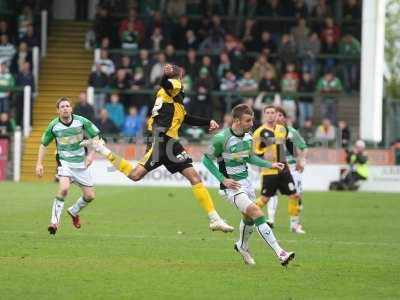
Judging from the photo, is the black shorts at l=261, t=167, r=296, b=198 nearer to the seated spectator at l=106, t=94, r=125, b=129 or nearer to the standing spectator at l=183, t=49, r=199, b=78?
the seated spectator at l=106, t=94, r=125, b=129

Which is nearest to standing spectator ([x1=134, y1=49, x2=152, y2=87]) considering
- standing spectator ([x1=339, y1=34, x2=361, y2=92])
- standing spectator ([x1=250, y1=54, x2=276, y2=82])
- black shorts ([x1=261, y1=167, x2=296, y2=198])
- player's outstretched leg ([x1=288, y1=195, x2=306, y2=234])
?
standing spectator ([x1=250, y1=54, x2=276, y2=82])

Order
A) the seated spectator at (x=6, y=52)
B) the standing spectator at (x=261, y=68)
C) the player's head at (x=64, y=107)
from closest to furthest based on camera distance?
1. the player's head at (x=64, y=107)
2. the standing spectator at (x=261, y=68)
3. the seated spectator at (x=6, y=52)

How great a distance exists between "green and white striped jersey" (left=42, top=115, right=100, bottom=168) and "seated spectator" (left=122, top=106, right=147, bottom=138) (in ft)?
49.7

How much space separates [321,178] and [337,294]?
20.5m

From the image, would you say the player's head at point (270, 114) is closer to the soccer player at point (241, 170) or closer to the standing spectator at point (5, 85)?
the soccer player at point (241, 170)

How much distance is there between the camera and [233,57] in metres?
34.1

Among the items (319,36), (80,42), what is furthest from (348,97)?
(80,42)

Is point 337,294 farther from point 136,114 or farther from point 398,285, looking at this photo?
point 136,114

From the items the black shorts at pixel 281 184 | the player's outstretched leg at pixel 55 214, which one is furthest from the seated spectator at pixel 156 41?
the player's outstretched leg at pixel 55 214

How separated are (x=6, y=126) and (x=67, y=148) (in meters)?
16.0

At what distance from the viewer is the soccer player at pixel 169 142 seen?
15711 millimetres

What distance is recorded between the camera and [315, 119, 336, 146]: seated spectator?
31.8 meters

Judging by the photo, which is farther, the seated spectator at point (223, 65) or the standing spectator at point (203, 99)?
the seated spectator at point (223, 65)

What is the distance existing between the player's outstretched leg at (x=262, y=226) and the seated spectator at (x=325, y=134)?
18630 mm
